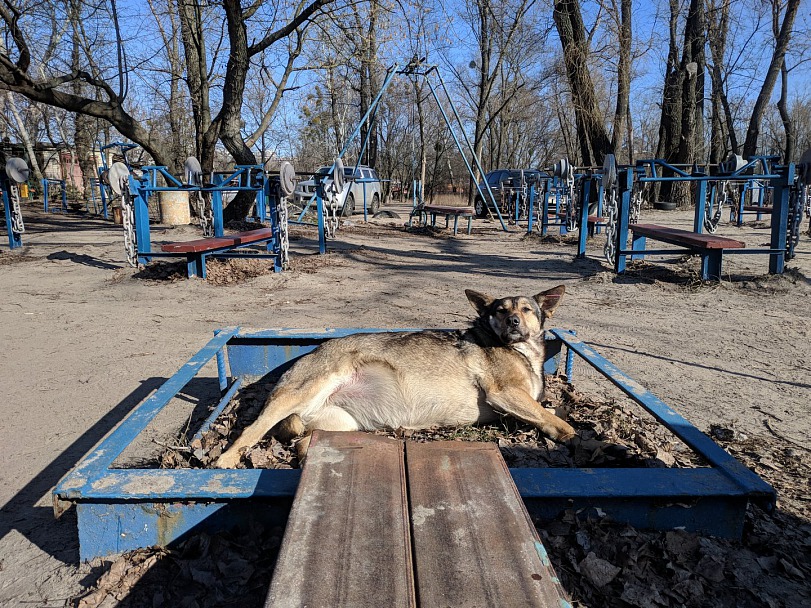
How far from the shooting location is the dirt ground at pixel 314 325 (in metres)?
3.27

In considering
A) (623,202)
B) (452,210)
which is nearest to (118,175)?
(623,202)

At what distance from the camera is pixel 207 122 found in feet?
58.9

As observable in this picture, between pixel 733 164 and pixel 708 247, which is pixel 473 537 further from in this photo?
pixel 733 164

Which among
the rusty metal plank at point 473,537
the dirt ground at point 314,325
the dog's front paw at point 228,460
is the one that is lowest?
the dirt ground at point 314,325

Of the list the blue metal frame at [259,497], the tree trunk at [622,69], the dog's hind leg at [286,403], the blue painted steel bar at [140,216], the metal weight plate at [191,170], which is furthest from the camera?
the tree trunk at [622,69]

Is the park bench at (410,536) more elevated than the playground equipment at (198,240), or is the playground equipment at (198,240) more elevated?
the playground equipment at (198,240)

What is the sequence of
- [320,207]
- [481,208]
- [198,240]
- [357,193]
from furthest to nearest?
1. [481,208]
2. [357,193]
3. [320,207]
4. [198,240]

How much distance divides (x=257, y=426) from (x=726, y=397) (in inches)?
133

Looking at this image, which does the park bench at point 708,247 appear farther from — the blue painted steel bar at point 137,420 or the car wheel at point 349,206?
the car wheel at point 349,206

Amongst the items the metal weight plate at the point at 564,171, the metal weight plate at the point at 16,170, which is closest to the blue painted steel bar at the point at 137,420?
the metal weight plate at the point at 16,170

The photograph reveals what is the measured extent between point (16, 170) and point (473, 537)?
14423 mm

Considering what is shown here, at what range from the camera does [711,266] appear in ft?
27.0

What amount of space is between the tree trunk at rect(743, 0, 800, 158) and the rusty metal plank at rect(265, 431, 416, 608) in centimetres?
2365

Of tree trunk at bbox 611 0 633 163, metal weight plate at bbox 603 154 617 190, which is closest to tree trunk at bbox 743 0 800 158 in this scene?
tree trunk at bbox 611 0 633 163
